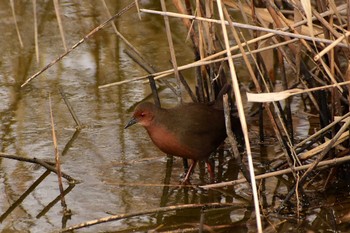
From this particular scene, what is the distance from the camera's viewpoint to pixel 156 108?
4.92m

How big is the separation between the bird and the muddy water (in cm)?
21

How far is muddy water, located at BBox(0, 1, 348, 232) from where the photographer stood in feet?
14.6

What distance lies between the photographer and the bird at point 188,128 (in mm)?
4770

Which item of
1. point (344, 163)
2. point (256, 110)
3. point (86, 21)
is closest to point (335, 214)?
point (344, 163)

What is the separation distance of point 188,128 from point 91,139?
0.88m

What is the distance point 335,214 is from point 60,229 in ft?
4.60

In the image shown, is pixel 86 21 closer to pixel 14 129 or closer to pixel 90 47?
pixel 90 47

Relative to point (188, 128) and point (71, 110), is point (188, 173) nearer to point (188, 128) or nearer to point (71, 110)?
point (188, 128)

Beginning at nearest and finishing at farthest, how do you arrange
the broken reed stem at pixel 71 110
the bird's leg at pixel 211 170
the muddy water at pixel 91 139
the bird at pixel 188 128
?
the muddy water at pixel 91 139, the bird at pixel 188 128, the bird's leg at pixel 211 170, the broken reed stem at pixel 71 110

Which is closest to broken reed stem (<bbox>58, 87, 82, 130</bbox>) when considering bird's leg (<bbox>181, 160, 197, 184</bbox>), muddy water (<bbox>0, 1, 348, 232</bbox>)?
muddy water (<bbox>0, 1, 348, 232</bbox>)

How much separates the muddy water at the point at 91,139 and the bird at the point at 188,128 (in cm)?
21

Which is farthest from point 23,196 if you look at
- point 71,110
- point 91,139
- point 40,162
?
point 71,110

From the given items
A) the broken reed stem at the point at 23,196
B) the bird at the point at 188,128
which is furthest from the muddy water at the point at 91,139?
the bird at the point at 188,128

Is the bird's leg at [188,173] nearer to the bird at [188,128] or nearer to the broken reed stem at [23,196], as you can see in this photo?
the bird at [188,128]
